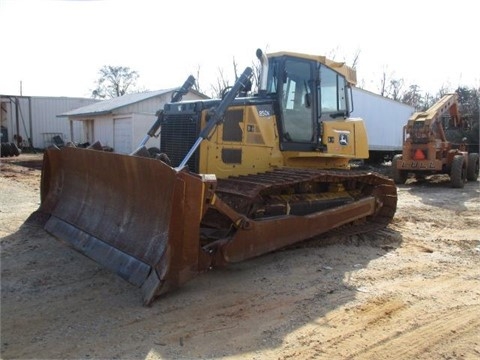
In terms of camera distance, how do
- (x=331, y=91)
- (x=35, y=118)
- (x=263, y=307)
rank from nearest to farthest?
(x=263, y=307), (x=331, y=91), (x=35, y=118)

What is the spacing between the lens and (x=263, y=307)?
4094 millimetres

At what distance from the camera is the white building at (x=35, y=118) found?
34.9m

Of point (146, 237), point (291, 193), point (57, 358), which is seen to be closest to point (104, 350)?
point (57, 358)

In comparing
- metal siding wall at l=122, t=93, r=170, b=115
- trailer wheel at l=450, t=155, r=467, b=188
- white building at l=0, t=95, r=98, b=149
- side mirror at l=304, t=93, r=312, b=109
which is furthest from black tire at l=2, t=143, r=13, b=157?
side mirror at l=304, t=93, r=312, b=109

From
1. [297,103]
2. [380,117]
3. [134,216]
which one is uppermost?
[380,117]

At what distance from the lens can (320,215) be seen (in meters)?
5.82

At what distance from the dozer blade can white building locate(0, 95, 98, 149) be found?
3101 centimetres

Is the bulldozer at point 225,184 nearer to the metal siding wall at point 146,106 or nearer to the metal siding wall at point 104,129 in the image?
the metal siding wall at point 146,106

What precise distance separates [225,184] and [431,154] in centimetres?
1022

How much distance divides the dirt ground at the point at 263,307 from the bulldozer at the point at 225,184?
0.27m

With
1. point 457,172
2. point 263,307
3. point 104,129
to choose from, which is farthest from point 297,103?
point 104,129

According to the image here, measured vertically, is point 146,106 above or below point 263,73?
above

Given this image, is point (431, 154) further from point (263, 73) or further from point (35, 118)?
point (35, 118)

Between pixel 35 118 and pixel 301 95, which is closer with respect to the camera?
pixel 301 95
